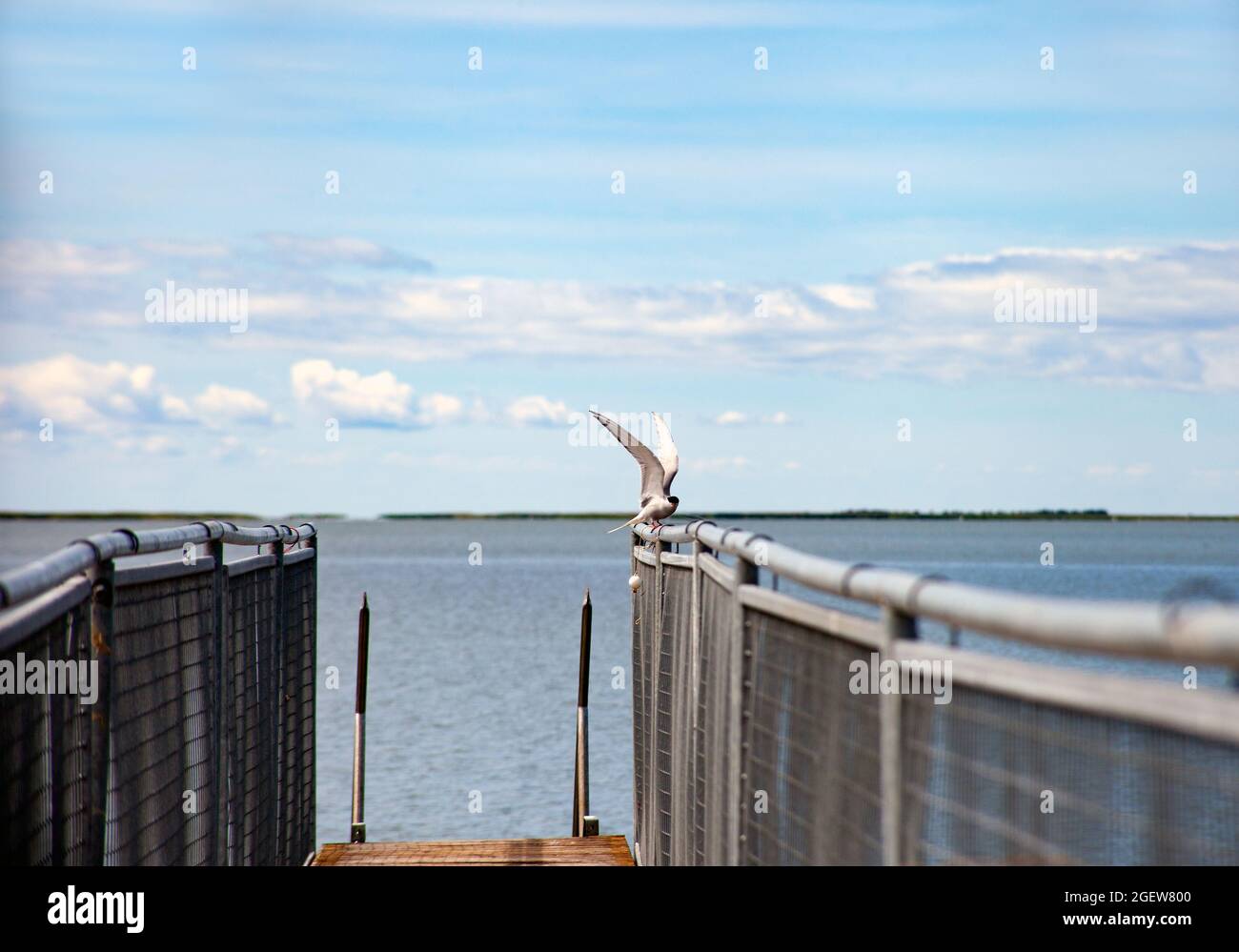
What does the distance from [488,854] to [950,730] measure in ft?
27.1

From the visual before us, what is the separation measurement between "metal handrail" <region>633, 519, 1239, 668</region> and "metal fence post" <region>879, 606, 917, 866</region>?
4 cm

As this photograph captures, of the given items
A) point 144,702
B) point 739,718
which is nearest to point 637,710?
point 739,718

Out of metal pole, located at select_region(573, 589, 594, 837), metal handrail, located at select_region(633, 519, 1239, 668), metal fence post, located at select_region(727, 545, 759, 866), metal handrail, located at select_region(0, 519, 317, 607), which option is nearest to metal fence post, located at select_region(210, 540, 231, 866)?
metal handrail, located at select_region(0, 519, 317, 607)

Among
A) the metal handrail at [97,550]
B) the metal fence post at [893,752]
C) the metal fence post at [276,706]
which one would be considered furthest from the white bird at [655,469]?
the metal fence post at [893,752]

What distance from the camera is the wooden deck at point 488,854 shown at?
415 inches

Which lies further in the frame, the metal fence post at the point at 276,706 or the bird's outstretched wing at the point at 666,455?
the bird's outstretched wing at the point at 666,455

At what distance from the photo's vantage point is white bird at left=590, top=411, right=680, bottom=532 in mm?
9898

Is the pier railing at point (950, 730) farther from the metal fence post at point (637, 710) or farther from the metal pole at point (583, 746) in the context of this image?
the metal pole at point (583, 746)

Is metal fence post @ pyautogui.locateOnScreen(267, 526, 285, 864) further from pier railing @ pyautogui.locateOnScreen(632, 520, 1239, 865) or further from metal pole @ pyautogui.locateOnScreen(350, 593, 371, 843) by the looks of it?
pier railing @ pyautogui.locateOnScreen(632, 520, 1239, 865)

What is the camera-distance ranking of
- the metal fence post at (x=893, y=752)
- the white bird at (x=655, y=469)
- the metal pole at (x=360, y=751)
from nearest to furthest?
the metal fence post at (x=893, y=752) → the white bird at (x=655, y=469) → the metal pole at (x=360, y=751)

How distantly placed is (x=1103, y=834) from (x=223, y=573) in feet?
15.7

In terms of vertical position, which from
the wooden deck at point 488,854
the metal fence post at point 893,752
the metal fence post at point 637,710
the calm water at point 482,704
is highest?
the metal fence post at point 893,752
